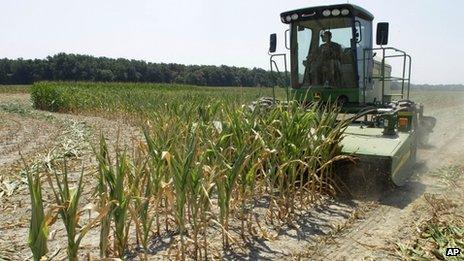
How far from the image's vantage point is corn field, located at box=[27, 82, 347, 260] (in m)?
2.33

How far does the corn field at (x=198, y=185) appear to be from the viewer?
91.8 inches

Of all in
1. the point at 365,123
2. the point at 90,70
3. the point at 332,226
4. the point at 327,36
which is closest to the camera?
the point at 332,226

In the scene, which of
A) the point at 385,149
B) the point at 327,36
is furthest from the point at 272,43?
the point at 385,149

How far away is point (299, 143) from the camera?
3928mm

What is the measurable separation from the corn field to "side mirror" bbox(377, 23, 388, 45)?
197 cm

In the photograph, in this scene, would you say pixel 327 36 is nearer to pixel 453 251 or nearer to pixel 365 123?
pixel 365 123

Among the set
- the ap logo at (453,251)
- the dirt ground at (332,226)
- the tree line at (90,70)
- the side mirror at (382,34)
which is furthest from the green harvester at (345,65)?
the tree line at (90,70)

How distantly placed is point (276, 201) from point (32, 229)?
2254 mm

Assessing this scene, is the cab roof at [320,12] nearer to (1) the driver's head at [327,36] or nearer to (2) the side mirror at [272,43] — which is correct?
(1) the driver's head at [327,36]

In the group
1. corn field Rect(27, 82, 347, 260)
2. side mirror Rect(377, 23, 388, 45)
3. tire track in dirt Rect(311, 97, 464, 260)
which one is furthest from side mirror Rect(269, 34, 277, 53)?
tire track in dirt Rect(311, 97, 464, 260)

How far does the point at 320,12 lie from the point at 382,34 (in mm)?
986

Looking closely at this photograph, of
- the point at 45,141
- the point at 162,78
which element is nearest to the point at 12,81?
the point at 162,78

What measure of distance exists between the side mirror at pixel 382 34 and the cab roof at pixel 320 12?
49 cm

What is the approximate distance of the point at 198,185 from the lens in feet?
8.83
